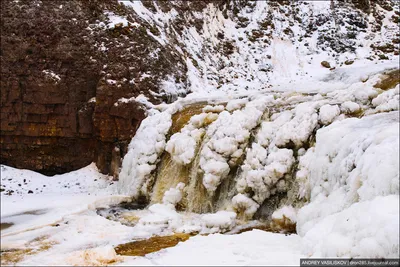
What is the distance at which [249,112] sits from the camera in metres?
7.14

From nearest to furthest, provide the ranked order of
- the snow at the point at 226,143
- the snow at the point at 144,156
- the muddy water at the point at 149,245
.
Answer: the muddy water at the point at 149,245 → the snow at the point at 226,143 → the snow at the point at 144,156

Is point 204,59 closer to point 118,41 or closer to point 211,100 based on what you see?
point 118,41

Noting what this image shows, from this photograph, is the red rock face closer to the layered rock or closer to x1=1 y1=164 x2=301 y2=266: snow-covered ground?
the layered rock

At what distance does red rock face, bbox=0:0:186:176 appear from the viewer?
10.4 m

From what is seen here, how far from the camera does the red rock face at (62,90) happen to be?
10.4 metres

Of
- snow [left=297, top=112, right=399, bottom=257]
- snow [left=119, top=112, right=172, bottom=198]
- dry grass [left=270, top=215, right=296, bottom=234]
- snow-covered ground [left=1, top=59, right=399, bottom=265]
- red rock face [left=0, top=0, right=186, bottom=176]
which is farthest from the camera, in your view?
red rock face [left=0, top=0, right=186, bottom=176]

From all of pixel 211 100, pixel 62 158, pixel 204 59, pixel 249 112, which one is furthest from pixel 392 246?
pixel 204 59

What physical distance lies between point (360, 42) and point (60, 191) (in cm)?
1360

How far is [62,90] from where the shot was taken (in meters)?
10.5

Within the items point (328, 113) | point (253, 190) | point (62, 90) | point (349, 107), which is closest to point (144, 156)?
point (253, 190)

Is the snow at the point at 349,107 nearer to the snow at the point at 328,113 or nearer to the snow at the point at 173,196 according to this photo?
the snow at the point at 328,113

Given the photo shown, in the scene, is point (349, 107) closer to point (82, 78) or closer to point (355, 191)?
point (355, 191)

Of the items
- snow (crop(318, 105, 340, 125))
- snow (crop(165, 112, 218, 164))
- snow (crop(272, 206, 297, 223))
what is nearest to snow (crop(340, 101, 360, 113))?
snow (crop(318, 105, 340, 125))

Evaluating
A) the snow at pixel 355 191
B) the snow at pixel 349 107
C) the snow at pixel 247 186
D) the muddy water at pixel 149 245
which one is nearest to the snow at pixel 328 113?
the snow at pixel 247 186
